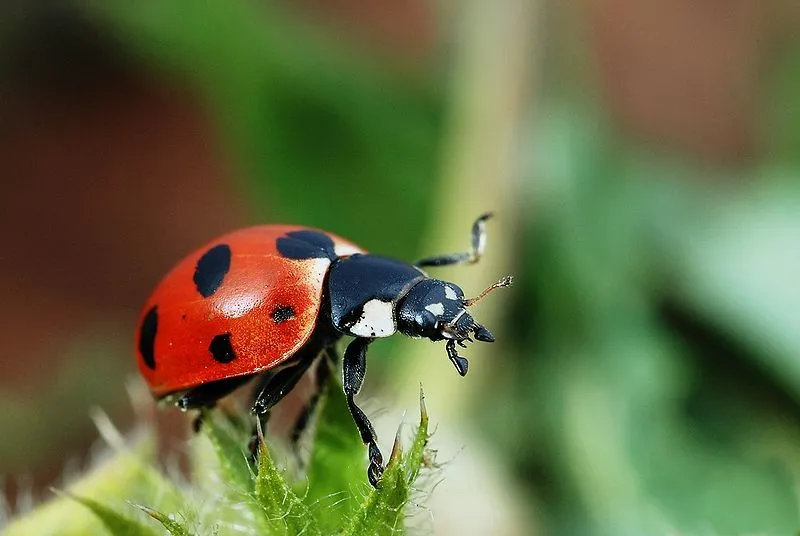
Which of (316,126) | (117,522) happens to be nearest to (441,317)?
(117,522)

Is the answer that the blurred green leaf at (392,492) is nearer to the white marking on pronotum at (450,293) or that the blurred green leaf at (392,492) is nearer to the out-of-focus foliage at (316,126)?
the white marking on pronotum at (450,293)

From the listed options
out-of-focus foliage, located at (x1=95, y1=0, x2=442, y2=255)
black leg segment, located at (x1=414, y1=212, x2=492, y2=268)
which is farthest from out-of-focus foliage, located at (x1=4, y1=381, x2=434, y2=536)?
out-of-focus foliage, located at (x1=95, y1=0, x2=442, y2=255)

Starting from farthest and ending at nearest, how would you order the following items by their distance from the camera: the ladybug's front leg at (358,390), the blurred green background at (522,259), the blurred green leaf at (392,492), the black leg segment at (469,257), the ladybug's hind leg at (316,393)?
the blurred green background at (522,259), the black leg segment at (469,257), the ladybug's hind leg at (316,393), the ladybug's front leg at (358,390), the blurred green leaf at (392,492)

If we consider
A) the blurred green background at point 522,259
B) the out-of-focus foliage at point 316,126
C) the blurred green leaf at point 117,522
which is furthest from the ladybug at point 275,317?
the out-of-focus foliage at point 316,126

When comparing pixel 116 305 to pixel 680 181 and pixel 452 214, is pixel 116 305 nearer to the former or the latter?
pixel 452 214

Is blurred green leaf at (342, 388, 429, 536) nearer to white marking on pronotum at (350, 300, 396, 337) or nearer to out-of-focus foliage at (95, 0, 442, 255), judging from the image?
white marking on pronotum at (350, 300, 396, 337)

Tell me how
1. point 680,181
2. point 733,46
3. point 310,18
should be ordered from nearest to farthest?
point 680,181, point 310,18, point 733,46

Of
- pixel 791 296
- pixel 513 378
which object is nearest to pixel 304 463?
pixel 513 378
